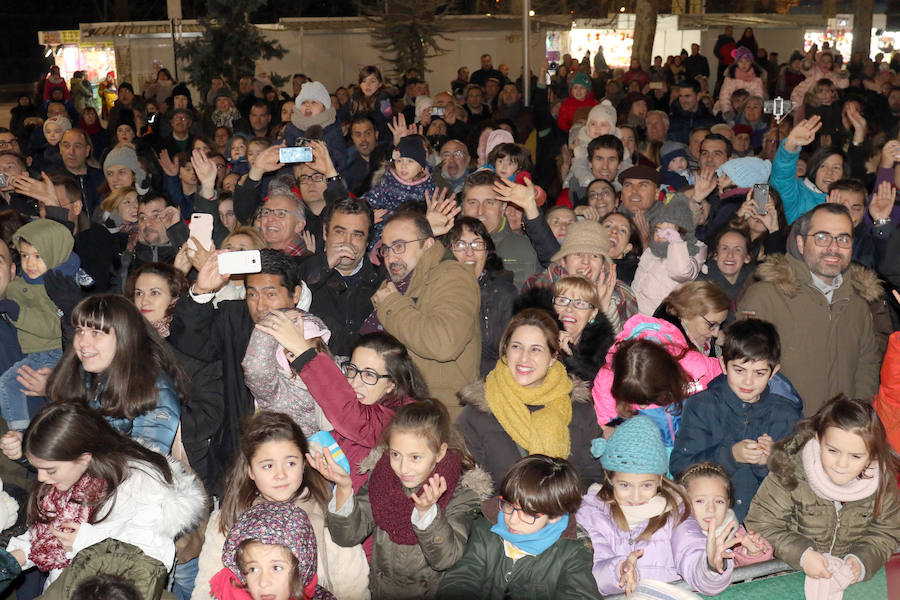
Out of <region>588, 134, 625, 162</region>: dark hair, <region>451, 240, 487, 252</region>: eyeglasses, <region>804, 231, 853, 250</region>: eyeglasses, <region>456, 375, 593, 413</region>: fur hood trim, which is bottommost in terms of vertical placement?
<region>456, 375, 593, 413</region>: fur hood trim

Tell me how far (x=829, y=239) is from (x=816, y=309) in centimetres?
37

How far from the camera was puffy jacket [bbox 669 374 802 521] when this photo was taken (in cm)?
412

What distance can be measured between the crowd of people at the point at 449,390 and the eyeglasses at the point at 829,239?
1 cm

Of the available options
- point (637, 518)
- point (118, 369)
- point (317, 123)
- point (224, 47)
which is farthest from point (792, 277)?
point (224, 47)

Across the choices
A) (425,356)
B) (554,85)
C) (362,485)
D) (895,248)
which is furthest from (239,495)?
(554,85)

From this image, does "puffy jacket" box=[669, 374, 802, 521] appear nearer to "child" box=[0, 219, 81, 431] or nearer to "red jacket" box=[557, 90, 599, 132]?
"child" box=[0, 219, 81, 431]

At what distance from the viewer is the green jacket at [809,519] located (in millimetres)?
3473

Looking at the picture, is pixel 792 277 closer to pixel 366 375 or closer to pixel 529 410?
pixel 529 410

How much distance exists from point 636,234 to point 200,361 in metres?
3.05

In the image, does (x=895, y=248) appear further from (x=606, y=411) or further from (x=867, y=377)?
(x=606, y=411)

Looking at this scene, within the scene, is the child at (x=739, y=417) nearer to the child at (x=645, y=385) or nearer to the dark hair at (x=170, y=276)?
the child at (x=645, y=385)

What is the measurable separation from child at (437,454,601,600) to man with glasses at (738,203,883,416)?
1.89m

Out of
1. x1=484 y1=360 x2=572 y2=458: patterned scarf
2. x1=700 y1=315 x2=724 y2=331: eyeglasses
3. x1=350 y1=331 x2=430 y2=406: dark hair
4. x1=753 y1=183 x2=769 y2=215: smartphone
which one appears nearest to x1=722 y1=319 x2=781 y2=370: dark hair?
x1=700 y1=315 x2=724 y2=331: eyeglasses

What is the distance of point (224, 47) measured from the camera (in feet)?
60.2
